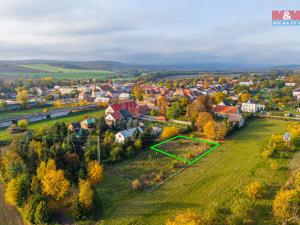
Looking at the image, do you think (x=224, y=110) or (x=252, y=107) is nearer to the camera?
(x=224, y=110)

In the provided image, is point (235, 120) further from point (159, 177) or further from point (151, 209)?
point (151, 209)

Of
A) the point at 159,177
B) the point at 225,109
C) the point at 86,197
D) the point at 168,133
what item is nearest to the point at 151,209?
the point at 159,177

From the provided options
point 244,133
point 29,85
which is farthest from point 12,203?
point 29,85

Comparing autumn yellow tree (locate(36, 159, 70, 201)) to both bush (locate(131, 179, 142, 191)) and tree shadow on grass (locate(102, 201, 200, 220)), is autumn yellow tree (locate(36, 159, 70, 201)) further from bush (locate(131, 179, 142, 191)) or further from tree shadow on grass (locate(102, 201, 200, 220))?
bush (locate(131, 179, 142, 191))

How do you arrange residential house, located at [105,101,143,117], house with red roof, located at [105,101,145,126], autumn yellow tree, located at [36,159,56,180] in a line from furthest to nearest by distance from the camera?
residential house, located at [105,101,143,117]
house with red roof, located at [105,101,145,126]
autumn yellow tree, located at [36,159,56,180]

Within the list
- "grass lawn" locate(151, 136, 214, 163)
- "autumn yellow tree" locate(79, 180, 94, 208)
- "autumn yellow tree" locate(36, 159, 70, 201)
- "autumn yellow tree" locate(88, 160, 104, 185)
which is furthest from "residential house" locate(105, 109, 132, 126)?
"autumn yellow tree" locate(79, 180, 94, 208)

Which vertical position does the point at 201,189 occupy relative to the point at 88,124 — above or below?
below

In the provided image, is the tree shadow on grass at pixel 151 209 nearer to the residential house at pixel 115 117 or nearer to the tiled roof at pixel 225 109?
the residential house at pixel 115 117

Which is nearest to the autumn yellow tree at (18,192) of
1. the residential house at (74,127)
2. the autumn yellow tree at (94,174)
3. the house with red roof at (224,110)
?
the autumn yellow tree at (94,174)

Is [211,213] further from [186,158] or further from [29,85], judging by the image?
[29,85]
